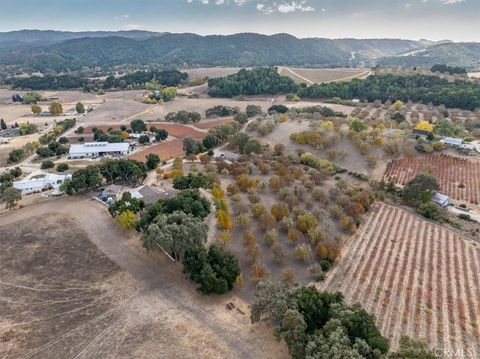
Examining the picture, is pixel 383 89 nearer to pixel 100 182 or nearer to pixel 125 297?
pixel 100 182

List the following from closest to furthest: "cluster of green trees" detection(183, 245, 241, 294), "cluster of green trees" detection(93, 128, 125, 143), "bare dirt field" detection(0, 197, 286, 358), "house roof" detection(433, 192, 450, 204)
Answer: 1. "bare dirt field" detection(0, 197, 286, 358)
2. "cluster of green trees" detection(183, 245, 241, 294)
3. "house roof" detection(433, 192, 450, 204)
4. "cluster of green trees" detection(93, 128, 125, 143)

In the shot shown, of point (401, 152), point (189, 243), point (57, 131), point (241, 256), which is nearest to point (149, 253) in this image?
point (189, 243)

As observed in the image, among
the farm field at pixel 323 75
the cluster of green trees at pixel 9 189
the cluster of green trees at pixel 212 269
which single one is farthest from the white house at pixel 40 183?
the farm field at pixel 323 75

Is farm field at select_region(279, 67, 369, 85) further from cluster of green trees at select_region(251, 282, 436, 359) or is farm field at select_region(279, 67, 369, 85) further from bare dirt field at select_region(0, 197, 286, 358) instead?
cluster of green trees at select_region(251, 282, 436, 359)

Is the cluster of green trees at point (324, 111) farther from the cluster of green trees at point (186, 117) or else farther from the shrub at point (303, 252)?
the shrub at point (303, 252)

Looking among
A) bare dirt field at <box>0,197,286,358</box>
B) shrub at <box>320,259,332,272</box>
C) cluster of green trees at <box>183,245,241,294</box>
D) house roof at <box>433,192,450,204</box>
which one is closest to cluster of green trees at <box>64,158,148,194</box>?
bare dirt field at <box>0,197,286,358</box>
